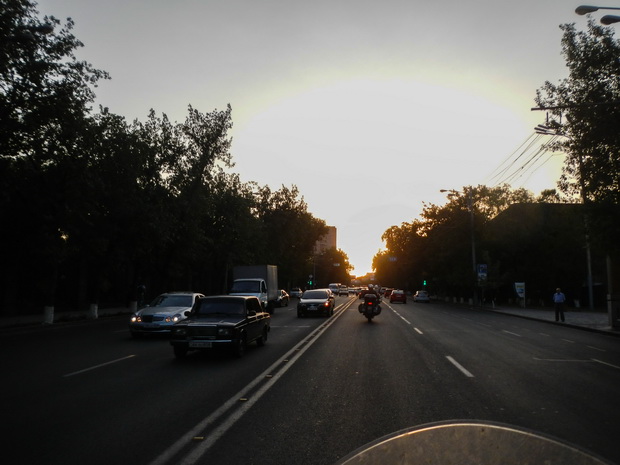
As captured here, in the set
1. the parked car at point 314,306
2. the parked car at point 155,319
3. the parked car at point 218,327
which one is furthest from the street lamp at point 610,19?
the parked car at point 314,306

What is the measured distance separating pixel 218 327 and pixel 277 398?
4838 millimetres

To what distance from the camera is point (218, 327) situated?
39.8 ft

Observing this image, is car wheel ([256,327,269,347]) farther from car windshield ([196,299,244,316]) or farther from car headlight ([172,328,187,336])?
car headlight ([172,328,187,336])

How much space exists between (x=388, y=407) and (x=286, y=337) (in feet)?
35.9

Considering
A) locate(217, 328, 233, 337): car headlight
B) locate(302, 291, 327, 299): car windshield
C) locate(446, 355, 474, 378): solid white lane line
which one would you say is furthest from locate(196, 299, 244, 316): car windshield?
locate(302, 291, 327, 299): car windshield

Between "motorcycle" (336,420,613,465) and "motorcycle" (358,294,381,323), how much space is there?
23550 mm

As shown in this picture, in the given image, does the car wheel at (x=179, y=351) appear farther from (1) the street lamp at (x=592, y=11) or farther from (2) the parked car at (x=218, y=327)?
(1) the street lamp at (x=592, y=11)

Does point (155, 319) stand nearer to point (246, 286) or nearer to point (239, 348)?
point (239, 348)

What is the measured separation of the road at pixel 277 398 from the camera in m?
5.24

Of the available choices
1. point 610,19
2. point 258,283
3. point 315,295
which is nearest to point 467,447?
point 610,19

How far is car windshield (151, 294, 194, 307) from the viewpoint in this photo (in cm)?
1808

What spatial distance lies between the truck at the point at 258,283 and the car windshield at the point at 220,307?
58.3 feet

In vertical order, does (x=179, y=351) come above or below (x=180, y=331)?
below

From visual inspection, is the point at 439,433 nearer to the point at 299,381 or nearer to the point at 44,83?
the point at 299,381
